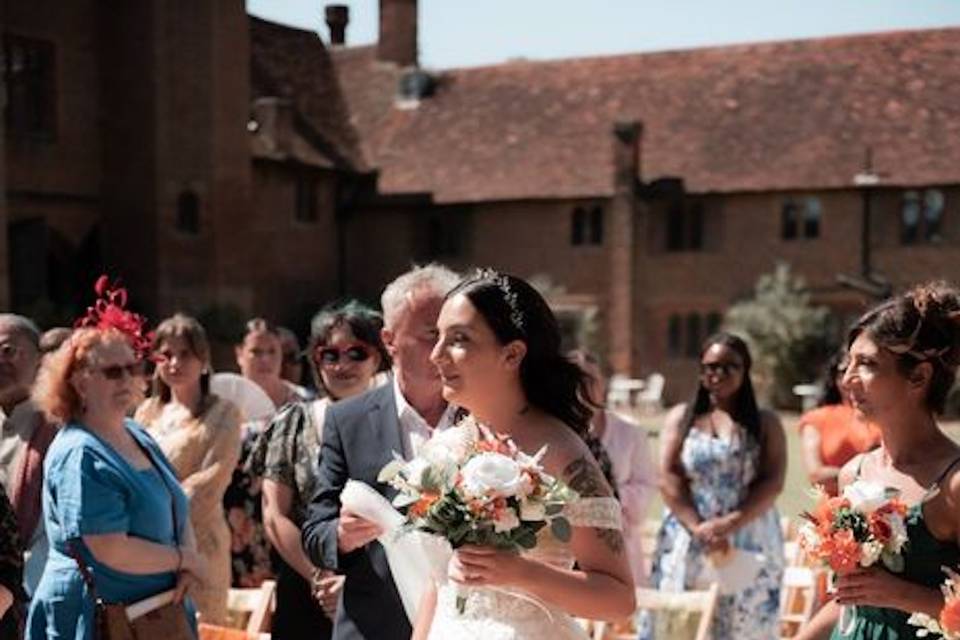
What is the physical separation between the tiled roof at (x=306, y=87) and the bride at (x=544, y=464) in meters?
33.2

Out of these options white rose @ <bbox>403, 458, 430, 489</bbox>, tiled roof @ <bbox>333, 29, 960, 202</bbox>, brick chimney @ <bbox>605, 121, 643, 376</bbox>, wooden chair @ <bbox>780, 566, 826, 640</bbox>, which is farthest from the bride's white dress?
brick chimney @ <bbox>605, 121, 643, 376</bbox>

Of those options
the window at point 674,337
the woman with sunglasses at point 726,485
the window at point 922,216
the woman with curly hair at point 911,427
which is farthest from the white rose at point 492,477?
the window at point 674,337

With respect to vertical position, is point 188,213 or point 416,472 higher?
point 416,472

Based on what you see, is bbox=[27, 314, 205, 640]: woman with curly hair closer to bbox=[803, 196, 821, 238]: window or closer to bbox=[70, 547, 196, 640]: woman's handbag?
bbox=[70, 547, 196, 640]: woman's handbag

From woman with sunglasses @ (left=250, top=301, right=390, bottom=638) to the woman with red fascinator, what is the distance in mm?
351

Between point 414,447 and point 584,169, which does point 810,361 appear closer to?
point 584,169

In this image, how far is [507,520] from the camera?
11.0 ft

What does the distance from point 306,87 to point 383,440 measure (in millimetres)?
36882

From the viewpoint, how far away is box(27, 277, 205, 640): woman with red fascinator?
5.03 meters

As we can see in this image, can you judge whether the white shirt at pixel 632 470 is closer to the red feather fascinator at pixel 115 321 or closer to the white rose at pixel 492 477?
the red feather fascinator at pixel 115 321

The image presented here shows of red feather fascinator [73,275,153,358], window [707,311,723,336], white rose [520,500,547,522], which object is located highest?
red feather fascinator [73,275,153,358]

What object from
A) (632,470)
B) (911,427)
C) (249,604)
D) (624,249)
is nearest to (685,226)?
(624,249)

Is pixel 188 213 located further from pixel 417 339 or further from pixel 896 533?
pixel 896 533

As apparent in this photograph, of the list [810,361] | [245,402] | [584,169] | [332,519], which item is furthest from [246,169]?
[332,519]
